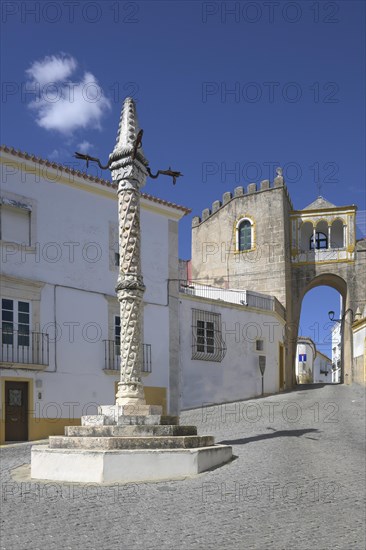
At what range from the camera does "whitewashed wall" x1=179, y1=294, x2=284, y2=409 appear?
66.3 ft

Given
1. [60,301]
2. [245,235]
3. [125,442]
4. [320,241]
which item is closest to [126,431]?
[125,442]

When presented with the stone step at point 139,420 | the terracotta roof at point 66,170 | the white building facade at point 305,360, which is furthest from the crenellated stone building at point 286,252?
the stone step at point 139,420

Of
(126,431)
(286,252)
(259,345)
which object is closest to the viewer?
(126,431)

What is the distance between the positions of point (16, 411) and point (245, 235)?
15532 millimetres

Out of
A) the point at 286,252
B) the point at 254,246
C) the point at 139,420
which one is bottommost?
the point at 139,420

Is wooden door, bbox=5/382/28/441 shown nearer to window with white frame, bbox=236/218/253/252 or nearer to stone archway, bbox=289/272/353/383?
window with white frame, bbox=236/218/253/252

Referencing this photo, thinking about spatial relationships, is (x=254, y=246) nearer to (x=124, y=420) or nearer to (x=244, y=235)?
(x=244, y=235)

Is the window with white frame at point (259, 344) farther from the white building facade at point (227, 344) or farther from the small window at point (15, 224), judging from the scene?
the small window at point (15, 224)

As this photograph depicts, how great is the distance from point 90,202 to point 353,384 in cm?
1520

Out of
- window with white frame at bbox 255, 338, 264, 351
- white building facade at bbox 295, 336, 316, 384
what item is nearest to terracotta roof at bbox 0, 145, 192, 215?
window with white frame at bbox 255, 338, 264, 351

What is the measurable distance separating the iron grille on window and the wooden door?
6.98m

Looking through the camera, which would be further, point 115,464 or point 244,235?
point 244,235

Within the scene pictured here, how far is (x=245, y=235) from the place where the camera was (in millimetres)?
27719

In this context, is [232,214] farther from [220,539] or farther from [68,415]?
[220,539]
